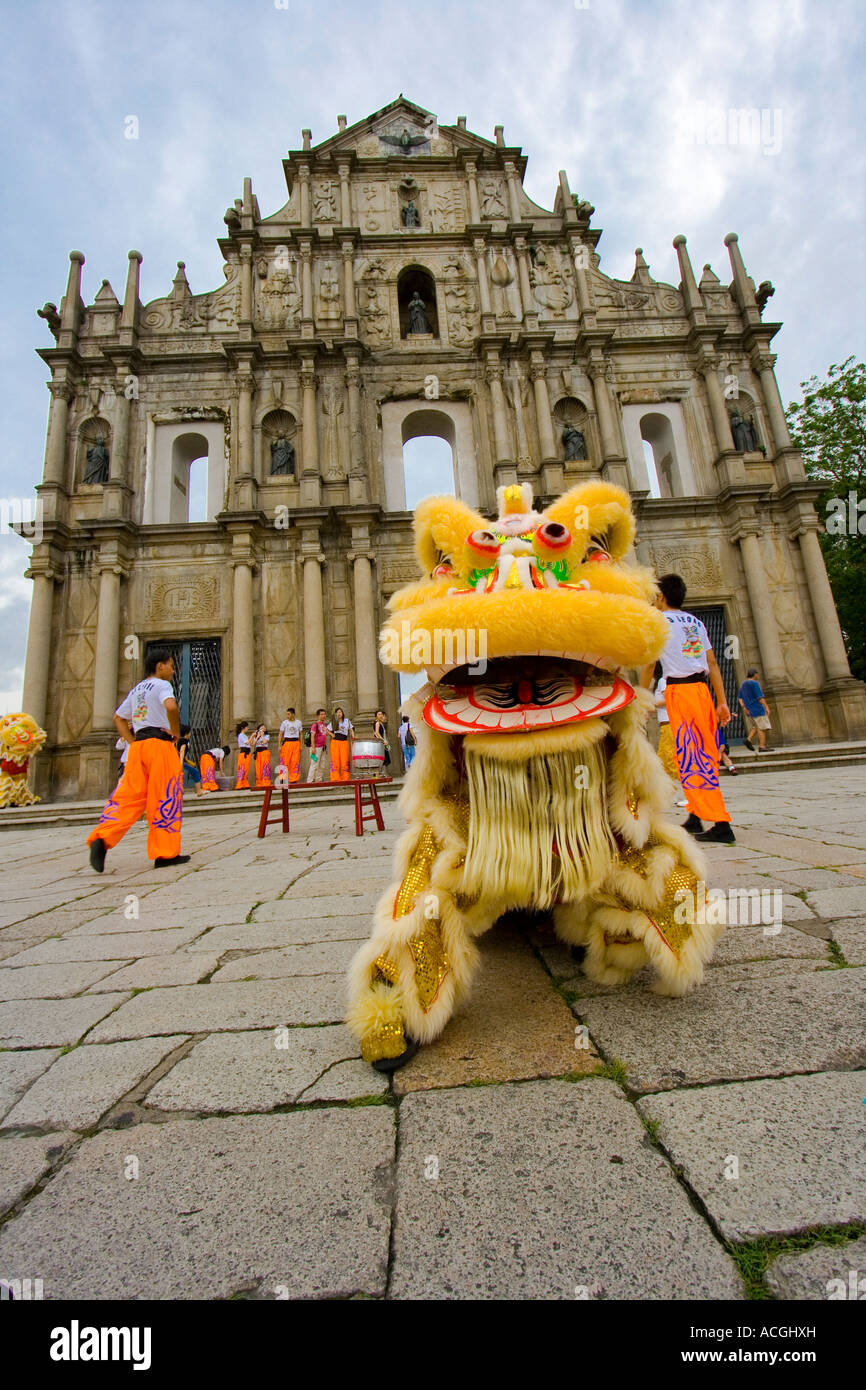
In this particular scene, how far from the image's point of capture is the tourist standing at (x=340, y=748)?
1145 centimetres

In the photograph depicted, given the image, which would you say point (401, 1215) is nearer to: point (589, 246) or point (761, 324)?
point (761, 324)

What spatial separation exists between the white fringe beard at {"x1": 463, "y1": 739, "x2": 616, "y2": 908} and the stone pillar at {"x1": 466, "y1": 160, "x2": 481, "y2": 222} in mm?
19366

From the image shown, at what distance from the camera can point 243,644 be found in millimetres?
13273

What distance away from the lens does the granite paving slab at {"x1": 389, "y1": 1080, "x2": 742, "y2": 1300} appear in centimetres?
75

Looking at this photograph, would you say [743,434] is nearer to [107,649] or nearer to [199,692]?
[199,692]

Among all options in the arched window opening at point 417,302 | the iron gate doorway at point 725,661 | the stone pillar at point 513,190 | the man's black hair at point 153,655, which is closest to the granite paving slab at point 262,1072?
the man's black hair at point 153,655

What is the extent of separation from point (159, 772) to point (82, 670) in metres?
10.4

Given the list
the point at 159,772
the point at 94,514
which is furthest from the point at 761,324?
the point at 159,772

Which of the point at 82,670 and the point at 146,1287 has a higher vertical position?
the point at 82,670

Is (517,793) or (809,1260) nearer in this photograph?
(809,1260)

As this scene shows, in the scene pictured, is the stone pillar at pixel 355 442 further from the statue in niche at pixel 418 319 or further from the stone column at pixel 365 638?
the statue in niche at pixel 418 319

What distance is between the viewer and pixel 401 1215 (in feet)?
2.88
